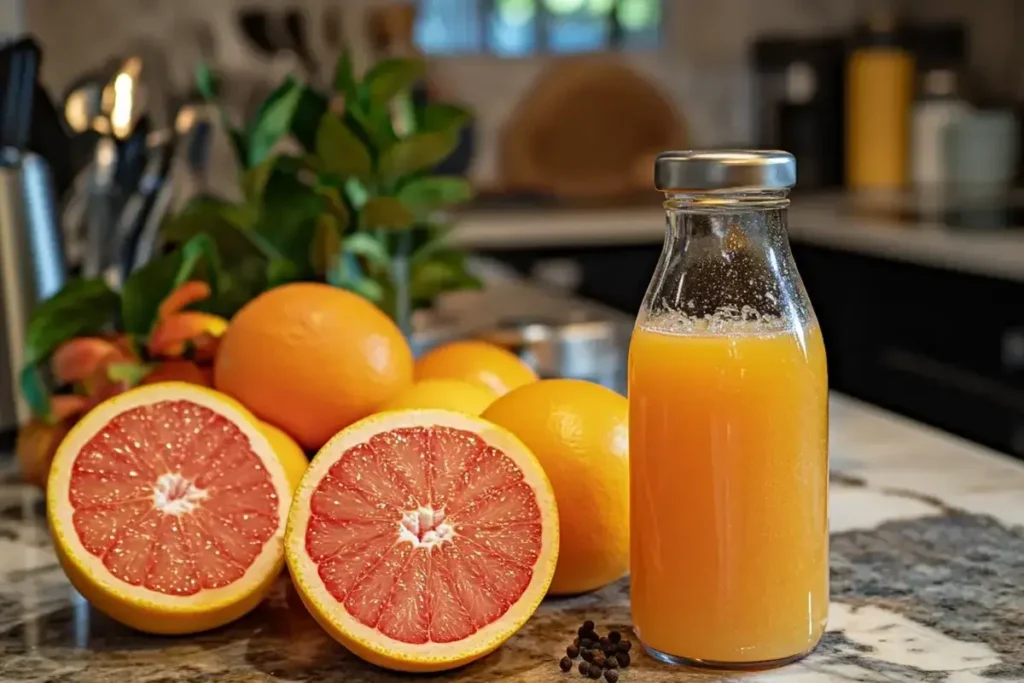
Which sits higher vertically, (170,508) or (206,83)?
(206,83)

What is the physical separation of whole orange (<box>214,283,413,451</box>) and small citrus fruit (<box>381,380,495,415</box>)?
0.05 feet

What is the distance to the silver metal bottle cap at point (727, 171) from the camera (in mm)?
587

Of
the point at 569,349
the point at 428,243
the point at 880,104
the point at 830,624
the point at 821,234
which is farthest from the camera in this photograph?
the point at 880,104

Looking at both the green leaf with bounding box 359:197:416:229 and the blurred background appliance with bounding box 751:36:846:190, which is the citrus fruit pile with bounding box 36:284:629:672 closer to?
the green leaf with bounding box 359:197:416:229

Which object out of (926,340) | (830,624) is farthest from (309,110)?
(926,340)

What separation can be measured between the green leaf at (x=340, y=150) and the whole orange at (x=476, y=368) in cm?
19

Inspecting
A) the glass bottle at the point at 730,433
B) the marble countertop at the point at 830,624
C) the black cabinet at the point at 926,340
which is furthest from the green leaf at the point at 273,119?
the black cabinet at the point at 926,340

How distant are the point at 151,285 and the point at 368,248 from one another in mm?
194

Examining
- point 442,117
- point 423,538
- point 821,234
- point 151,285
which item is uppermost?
point 442,117

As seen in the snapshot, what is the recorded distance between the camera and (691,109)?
12.2ft

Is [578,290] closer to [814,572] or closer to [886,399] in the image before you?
[886,399]

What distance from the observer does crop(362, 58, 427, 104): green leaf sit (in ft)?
3.39

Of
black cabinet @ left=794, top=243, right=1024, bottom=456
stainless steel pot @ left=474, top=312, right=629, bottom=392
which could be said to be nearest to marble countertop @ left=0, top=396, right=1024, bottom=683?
stainless steel pot @ left=474, top=312, right=629, bottom=392

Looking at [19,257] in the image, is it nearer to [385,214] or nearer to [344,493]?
Answer: [385,214]
